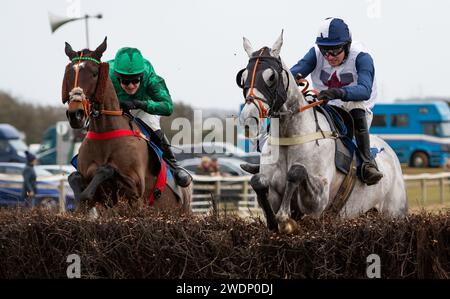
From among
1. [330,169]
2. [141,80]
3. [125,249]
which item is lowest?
[125,249]

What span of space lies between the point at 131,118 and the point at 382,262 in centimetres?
336

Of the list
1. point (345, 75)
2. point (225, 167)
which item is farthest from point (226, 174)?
point (345, 75)

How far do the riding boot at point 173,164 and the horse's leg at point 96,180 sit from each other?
1.06 metres

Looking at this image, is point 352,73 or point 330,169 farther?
point 352,73

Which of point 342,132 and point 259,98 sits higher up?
point 259,98

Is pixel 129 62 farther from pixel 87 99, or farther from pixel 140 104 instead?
pixel 87 99

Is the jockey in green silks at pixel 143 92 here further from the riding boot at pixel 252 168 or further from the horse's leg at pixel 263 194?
the horse's leg at pixel 263 194

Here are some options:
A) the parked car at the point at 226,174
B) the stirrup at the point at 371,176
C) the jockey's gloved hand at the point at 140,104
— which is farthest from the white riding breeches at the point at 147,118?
the parked car at the point at 226,174

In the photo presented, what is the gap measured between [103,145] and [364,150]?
2.25m

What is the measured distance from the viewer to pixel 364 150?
739cm

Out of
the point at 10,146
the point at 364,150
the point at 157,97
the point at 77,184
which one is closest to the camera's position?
the point at 364,150

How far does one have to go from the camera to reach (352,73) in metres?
7.42
